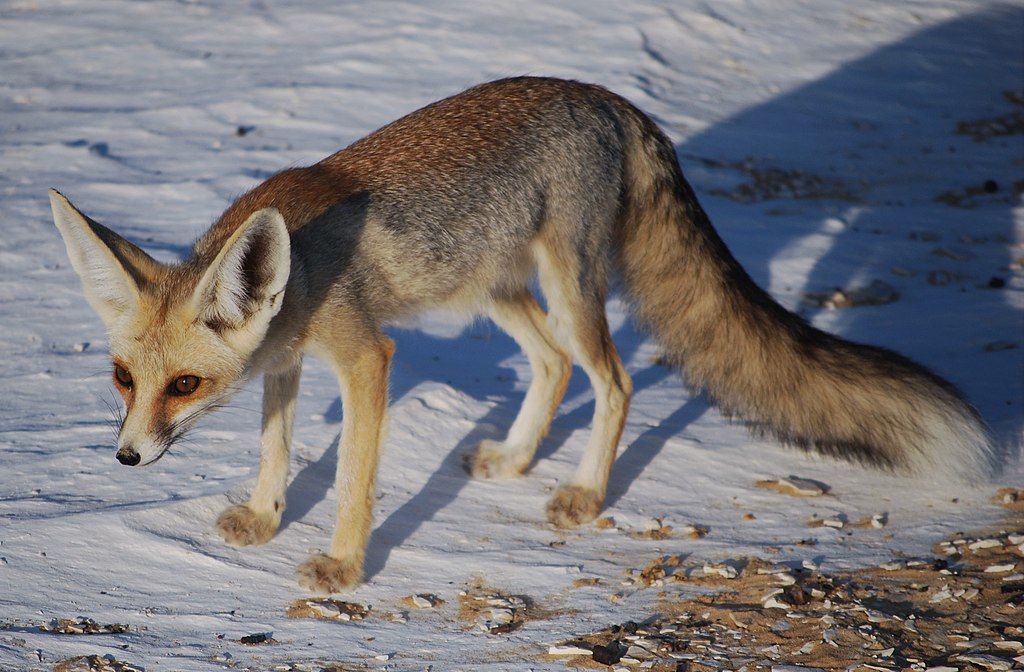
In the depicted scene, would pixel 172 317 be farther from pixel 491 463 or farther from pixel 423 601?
pixel 491 463

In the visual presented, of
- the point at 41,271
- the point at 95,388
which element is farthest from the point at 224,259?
the point at 41,271

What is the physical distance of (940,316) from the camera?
731 cm

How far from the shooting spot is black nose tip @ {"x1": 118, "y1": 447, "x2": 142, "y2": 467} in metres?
3.79

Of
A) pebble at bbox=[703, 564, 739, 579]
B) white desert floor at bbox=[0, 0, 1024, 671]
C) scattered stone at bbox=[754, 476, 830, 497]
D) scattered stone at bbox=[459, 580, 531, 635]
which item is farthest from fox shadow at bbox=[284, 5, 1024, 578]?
pebble at bbox=[703, 564, 739, 579]

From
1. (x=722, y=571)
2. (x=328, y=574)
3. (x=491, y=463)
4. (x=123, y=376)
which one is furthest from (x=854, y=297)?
(x=123, y=376)

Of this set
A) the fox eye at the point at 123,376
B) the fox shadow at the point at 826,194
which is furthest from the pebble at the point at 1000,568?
the fox eye at the point at 123,376

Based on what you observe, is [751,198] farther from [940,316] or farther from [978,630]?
[978,630]

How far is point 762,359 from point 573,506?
1.19 m

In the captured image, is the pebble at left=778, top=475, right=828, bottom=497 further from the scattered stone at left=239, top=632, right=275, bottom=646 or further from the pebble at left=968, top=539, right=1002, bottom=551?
the scattered stone at left=239, top=632, right=275, bottom=646

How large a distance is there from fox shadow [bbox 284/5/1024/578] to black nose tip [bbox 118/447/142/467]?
Answer: 3.65 feet

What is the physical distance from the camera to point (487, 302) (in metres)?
5.36

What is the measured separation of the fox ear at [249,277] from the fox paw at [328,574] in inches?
37.6

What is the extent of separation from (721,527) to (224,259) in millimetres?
2566

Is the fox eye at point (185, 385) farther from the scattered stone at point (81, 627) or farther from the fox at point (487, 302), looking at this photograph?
the scattered stone at point (81, 627)
